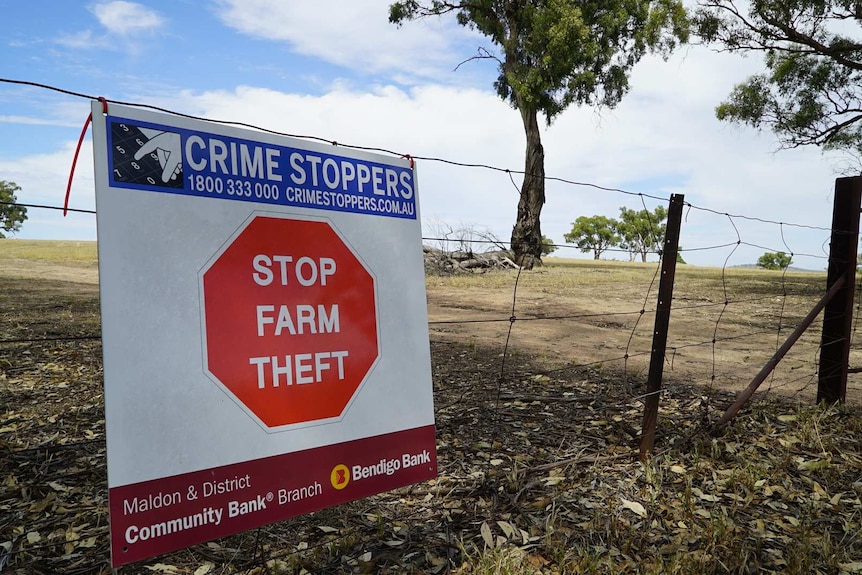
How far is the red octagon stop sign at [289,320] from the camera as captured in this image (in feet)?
7.48

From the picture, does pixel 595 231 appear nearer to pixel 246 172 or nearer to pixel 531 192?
pixel 531 192

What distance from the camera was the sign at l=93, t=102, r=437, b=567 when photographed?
212 centimetres

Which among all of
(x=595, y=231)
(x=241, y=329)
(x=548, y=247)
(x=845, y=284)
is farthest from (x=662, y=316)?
(x=595, y=231)

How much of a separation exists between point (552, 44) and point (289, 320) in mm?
20340

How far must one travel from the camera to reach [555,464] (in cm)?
415

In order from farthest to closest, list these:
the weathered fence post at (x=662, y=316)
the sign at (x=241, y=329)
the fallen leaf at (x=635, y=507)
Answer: the weathered fence post at (x=662, y=316), the fallen leaf at (x=635, y=507), the sign at (x=241, y=329)

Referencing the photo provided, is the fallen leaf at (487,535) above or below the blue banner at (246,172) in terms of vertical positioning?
below

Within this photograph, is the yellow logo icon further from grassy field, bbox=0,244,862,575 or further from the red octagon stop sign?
grassy field, bbox=0,244,862,575

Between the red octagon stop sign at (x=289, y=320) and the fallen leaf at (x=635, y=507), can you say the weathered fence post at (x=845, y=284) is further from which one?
the red octagon stop sign at (x=289, y=320)

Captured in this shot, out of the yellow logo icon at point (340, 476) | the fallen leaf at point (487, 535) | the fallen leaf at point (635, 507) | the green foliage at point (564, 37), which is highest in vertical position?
the green foliage at point (564, 37)

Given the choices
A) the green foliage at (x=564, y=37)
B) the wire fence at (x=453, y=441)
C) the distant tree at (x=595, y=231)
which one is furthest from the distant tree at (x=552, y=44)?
the distant tree at (x=595, y=231)

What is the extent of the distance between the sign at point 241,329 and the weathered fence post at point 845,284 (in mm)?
4569

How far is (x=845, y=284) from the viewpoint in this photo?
5.66 meters

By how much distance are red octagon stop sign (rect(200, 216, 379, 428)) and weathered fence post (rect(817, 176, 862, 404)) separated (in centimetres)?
478
